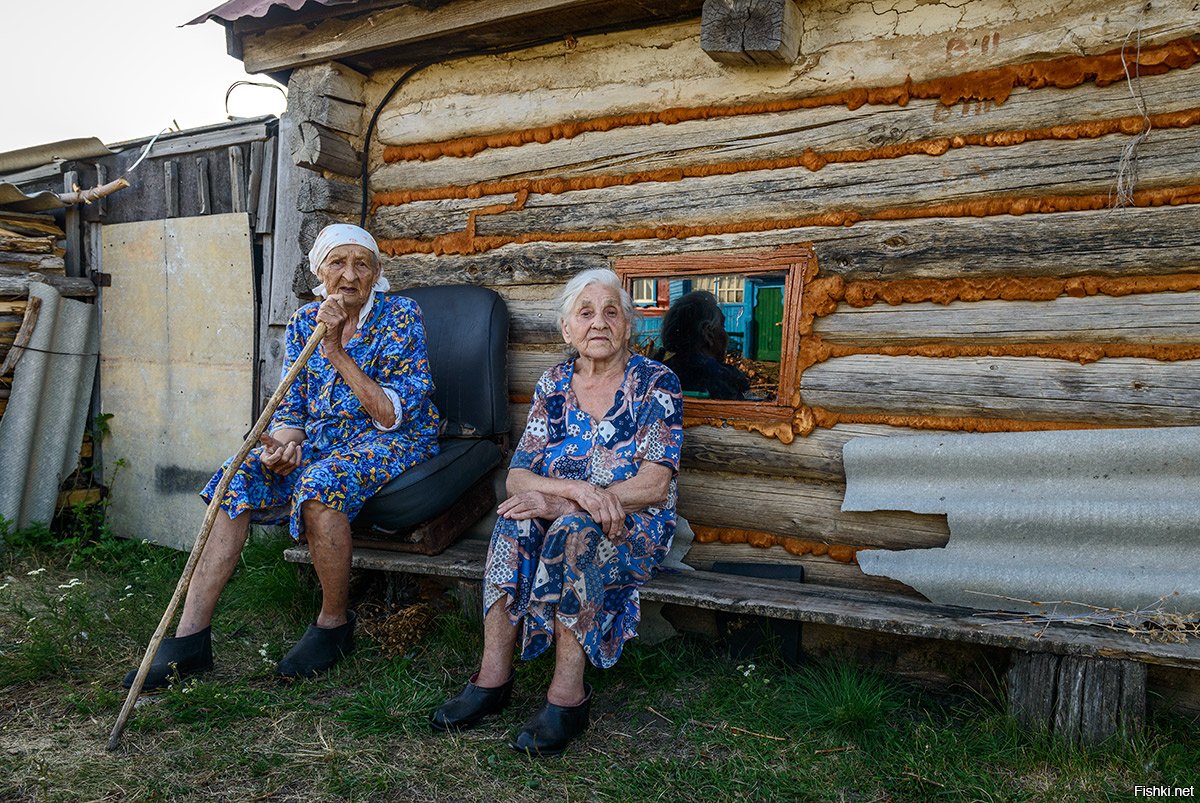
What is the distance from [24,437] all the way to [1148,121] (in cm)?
599

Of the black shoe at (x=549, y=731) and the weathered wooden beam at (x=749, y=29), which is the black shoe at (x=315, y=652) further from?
the weathered wooden beam at (x=749, y=29)

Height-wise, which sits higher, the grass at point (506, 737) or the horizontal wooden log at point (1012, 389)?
the horizontal wooden log at point (1012, 389)

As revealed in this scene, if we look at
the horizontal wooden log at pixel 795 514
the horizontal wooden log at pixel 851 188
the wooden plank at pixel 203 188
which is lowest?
the horizontal wooden log at pixel 795 514

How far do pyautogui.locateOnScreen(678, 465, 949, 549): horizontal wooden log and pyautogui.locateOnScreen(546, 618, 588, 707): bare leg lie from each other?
1.10m

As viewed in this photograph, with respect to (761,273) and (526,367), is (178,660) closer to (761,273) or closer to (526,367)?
(526,367)

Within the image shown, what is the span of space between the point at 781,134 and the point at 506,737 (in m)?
2.57

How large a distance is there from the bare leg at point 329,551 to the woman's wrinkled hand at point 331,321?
605mm

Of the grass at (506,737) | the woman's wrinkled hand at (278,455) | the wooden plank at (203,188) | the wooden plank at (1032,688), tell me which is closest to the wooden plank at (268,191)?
the wooden plank at (203,188)

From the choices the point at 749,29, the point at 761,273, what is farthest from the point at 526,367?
the point at 749,29

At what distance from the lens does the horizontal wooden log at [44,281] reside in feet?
17.1

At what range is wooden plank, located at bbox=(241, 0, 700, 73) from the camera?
12.0ft

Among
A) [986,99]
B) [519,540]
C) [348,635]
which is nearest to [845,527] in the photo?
[519,540]

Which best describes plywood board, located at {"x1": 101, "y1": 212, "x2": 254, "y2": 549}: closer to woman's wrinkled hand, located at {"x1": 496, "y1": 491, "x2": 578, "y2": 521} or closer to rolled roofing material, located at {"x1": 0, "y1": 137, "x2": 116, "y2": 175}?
rolled roofing material, located at {"x1": 0, "y1": 137, "x2": 116, "y2": 175}

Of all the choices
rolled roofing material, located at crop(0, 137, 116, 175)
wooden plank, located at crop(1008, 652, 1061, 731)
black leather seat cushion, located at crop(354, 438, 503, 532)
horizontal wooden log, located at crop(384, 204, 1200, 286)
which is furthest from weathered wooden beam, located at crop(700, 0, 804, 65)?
rolled roofing material, located at crop(0, 137, 116, 175)
